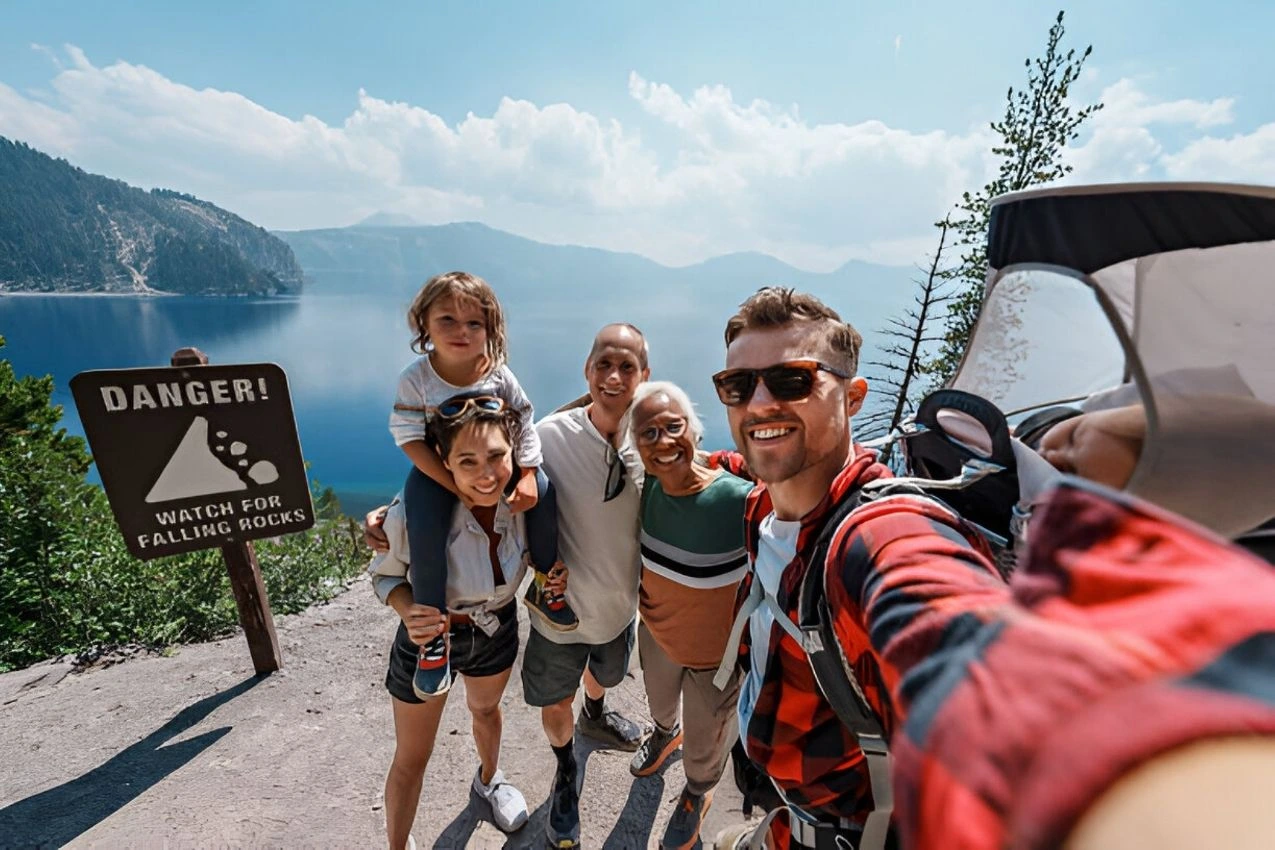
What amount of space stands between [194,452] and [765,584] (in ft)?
11.7

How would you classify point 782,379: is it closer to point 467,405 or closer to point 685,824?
point 467,405

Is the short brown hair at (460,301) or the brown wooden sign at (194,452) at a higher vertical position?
the short brown hair at (460,301)

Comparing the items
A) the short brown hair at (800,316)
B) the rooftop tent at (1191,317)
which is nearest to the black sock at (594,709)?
the short brown hair at (800,316)

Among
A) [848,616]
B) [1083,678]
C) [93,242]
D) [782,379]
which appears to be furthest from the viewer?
[93,242]

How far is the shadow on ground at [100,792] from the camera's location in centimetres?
291

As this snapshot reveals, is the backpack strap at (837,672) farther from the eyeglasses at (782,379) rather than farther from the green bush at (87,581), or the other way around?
the green bush at (87,581)

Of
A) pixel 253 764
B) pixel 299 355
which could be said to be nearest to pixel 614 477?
pixel 253 764

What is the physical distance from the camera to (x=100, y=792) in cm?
316

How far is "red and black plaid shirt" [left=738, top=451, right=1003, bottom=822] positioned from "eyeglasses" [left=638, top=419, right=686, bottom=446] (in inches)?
24.7

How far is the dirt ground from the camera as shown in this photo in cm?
299

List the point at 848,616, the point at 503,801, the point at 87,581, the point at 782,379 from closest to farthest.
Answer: the point at 848,616, the point at 782,379, the point at 503,801, the point at 87,581

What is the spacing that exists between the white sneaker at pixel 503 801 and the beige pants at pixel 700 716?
3.22 ft

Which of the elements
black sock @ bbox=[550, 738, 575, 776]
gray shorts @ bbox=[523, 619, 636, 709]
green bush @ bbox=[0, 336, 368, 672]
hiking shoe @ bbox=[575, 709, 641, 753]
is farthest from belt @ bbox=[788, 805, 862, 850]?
green bush @ bbox=[0, 336, 368, 672]

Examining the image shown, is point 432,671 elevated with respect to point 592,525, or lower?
lower
